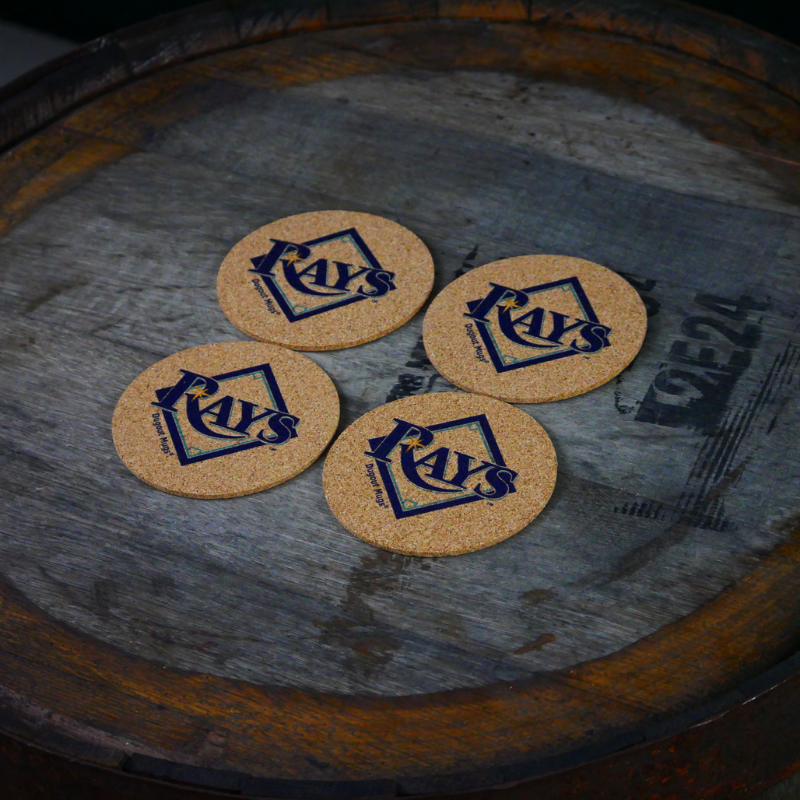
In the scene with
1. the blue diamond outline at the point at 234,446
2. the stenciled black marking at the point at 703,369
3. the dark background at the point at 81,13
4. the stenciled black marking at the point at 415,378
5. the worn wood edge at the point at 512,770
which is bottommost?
the worn wood edge at the point at 512,770

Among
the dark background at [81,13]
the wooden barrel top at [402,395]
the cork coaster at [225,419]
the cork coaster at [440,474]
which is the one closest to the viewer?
the wooden barrel top at [402,395]

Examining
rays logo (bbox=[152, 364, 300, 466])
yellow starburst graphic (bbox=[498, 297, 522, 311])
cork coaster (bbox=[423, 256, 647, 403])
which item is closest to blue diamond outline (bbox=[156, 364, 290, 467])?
rays logo (bbox=[152, 364, 300, 466])

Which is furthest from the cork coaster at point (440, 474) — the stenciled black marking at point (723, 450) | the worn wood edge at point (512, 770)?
the worn wood edge at point (512, 770)

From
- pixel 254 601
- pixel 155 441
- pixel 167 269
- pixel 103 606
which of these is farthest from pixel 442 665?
pixel 167 269

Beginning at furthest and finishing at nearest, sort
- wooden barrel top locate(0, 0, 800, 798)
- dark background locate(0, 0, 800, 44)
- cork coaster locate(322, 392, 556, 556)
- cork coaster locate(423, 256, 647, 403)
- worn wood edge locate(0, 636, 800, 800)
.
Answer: dark background locate(0, 0, 800, 44), cork coaster locate(423, 256, 647, 403), cork coaster locate(322, 392, 556, 556), wooden barrel top locate(0, 0, 800, 798), worn wood edge locate(0, 636, 800, 800)

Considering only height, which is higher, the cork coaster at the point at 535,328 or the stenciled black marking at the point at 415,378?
the cork coaster at the point at 535,328

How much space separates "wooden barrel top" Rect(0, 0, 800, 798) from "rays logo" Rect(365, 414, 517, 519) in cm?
12

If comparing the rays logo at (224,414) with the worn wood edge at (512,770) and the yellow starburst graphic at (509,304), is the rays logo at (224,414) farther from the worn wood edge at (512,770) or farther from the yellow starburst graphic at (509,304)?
the worn wood edge at (512,770)

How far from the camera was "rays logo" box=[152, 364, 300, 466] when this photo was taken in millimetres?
2424

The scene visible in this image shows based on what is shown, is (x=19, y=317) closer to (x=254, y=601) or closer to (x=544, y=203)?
(x=254, y=601)

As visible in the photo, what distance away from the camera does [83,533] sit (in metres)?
2.31

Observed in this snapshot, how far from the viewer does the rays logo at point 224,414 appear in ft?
7.95

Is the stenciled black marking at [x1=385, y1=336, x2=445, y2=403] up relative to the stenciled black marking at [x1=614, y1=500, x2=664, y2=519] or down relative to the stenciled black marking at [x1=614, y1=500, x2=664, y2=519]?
up

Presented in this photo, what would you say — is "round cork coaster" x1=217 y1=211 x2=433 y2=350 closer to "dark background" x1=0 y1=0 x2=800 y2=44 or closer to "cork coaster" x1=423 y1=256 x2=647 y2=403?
"cork coaster" x1=423 y1=256 x2=647 y2=403
